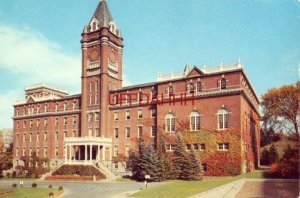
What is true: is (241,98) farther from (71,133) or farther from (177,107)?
(71,133)

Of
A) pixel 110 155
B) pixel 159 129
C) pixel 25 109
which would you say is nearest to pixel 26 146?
pixel 25 109

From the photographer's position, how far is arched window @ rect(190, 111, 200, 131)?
124ft

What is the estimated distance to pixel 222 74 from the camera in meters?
36.9

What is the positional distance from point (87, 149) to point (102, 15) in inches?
777

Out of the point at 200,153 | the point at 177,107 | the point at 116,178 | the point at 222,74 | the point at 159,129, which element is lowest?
the point at 116,178

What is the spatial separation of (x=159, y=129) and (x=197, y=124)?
200 inches

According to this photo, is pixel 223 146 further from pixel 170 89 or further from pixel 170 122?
pixel 170 89

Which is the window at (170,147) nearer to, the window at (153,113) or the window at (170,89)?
the window at (153,113)

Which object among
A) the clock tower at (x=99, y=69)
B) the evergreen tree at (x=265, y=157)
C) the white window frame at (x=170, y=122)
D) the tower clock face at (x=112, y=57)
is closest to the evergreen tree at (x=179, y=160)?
the white window frame at (x=170, y=122)

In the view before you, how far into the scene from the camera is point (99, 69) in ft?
157

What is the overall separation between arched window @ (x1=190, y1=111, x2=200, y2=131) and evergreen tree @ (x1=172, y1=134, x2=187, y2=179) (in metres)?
2.98

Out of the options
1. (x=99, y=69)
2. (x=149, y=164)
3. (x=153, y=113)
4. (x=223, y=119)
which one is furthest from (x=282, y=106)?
(x=99, y=69)

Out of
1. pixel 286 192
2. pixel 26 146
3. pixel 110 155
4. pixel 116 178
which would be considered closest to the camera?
pixel 286 192

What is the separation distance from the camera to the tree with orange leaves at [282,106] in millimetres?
43594
